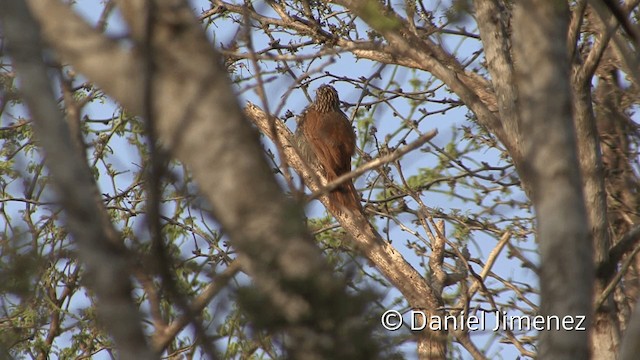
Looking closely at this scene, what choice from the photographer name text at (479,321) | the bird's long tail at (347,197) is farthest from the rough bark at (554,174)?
the bird's long tail at (347,197)

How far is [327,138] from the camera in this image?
9805mm

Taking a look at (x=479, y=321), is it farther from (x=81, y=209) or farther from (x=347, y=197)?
(x=81, y=209)

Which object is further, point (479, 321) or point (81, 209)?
point (479, 321)

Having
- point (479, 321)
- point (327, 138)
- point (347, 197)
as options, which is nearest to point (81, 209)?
point (479, 321)

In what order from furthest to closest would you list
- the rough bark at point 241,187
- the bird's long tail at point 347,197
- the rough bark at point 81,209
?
the bird's long tail at point 347,197, the rough bark at point 241,187, the rough bark at point 81,209

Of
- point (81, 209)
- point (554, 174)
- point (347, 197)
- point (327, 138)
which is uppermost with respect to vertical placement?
point (327, 138)

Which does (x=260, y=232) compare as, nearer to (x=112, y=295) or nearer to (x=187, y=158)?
(x=187, y=158)

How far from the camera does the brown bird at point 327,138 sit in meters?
9.56

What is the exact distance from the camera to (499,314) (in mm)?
4875

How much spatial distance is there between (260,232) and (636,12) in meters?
5.32

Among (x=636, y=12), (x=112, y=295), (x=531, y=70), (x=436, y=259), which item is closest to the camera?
(x=112, y=295)

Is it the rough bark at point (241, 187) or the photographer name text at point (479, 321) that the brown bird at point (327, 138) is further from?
the rough bark at point (241, 187)

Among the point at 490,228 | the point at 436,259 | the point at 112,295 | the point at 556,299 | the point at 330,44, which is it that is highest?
the point at 330,44

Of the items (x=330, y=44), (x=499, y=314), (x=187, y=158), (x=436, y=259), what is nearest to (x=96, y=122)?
(x=330, y=44)
